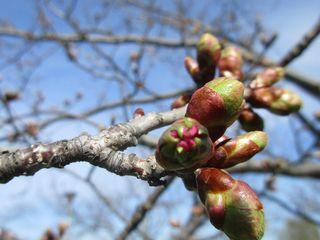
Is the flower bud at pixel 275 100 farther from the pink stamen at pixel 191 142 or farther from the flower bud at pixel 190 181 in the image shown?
the pink stamen at pixel 191 142

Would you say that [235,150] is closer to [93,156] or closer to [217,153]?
[217,153]

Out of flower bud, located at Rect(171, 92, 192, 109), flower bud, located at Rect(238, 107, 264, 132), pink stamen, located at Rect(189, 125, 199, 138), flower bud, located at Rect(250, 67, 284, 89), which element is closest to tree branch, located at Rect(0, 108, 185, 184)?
pink stamen, located at Rect(189, 125, 199, 138)

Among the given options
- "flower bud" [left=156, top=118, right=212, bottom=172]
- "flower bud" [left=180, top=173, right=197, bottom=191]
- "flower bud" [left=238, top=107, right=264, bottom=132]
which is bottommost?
"flower bud" [left=238, top=107, right=264, bottom=132]

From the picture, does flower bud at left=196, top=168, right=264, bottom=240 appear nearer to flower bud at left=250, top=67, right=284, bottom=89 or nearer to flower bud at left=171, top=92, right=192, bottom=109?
flower bud at left=171, top=92, right=192, bottom=109

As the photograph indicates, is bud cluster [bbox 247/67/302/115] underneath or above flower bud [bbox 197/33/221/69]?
underneath

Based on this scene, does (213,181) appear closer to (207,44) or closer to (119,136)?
(119,136)

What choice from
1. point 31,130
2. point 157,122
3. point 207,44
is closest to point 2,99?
point 31,130

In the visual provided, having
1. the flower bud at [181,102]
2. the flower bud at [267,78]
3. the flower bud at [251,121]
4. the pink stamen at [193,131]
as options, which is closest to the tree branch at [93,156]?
the pink stamen at [193,131]
